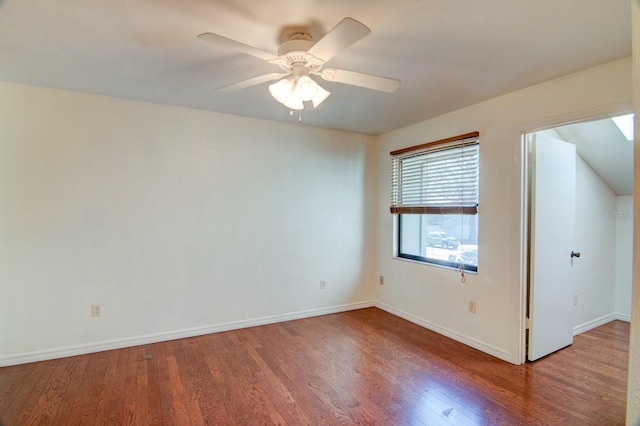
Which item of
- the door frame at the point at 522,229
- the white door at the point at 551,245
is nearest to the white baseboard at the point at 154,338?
the door frame at the point at 522,229

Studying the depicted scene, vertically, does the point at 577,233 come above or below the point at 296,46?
below

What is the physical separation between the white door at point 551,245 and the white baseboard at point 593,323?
0.41 m

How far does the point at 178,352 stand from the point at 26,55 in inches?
99.6

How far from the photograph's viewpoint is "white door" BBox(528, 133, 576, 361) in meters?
2.75

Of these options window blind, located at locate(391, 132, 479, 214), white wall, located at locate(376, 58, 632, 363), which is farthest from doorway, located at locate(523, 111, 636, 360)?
window blind, located at locate(391, 132, 479, 214)

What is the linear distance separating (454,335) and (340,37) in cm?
298

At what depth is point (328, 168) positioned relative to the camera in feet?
13.2

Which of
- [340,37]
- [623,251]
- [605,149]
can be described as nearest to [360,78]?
[340,37]

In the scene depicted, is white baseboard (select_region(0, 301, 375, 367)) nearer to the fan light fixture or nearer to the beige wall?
the fan light fixture

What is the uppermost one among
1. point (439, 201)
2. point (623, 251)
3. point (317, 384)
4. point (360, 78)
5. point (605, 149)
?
point (360, 78)

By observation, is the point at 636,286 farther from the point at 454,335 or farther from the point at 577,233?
the point at 577,233

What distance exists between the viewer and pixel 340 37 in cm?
145

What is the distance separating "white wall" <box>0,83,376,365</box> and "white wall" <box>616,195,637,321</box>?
2.93 m

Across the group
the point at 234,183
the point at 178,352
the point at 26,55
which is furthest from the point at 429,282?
the point at 26,55
